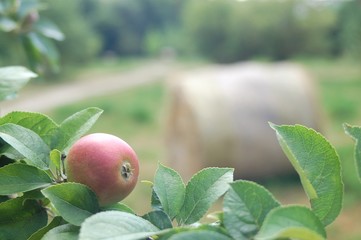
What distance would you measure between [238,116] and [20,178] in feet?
13.5

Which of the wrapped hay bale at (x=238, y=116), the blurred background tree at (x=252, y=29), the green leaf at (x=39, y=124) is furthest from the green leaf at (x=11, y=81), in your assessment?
the blurred background tree at (x=252, y=29)

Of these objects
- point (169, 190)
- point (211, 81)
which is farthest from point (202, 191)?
point (211, 81)

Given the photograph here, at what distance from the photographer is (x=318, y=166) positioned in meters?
0.36

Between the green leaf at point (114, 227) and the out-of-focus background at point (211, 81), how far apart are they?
77 cm

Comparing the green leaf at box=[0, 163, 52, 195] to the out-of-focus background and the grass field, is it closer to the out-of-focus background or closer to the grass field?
the out-of-focus background

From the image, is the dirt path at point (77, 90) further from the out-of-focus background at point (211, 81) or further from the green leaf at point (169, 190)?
the green leaf at point (169, 190)

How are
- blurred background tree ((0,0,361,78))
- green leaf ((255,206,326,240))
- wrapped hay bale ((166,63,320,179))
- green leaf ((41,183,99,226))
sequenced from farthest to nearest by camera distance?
blurred background tree ((0,0,361,78))
wrapped hay bale ((166,63,320,179))
green leaf ((41,183,99,226))
green leaf ((255,206,326,240))

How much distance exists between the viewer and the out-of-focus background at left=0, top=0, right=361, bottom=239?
4.46 metres

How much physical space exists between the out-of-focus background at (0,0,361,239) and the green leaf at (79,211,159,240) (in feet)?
2.52

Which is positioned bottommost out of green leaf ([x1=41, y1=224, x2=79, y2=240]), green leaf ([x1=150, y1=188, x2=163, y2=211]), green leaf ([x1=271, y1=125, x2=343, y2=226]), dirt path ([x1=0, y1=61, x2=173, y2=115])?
dirt path ([x1=0, y1=61, x2=173, y2=115])

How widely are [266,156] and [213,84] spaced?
72 centimetres

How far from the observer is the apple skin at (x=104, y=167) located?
0.41 meters

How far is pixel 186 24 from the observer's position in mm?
13422

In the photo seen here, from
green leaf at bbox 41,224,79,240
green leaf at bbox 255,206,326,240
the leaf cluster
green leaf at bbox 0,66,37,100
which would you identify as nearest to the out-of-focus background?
the leaf cluster
